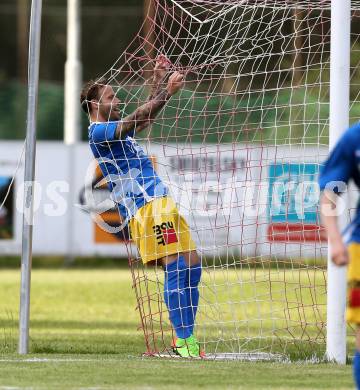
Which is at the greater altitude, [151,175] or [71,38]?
[71,38]

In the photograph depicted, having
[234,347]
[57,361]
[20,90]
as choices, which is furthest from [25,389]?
[20,90]

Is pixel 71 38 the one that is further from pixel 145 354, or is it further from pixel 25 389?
pixel 25 389

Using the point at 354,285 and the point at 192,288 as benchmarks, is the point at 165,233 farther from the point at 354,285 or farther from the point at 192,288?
the point at 354,285

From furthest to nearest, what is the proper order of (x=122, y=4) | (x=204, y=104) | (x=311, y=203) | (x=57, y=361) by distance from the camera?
(x=122, y=4), (x=311, y=203), (x=204, y=104), (x=57, y=361)

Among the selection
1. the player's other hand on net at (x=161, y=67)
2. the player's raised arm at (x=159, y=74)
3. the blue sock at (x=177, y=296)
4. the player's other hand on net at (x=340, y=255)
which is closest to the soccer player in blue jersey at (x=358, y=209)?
the player's other hand on net at (x=340, y=255)

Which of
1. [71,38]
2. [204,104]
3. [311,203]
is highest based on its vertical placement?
[71,38]

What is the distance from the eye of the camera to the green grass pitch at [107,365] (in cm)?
781

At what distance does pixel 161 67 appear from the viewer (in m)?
10.3

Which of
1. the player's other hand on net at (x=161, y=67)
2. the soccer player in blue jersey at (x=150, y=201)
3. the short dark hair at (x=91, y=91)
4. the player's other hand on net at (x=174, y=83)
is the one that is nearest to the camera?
the player's other hand on net at (x=174, y=83)

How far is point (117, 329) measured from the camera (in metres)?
13.7

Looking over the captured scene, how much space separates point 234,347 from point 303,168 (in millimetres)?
3168

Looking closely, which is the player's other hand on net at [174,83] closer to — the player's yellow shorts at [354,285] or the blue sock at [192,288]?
the blue sock at [192,288]

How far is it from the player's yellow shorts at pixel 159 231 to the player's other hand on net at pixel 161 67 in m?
1.05

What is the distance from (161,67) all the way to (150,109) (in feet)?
2.18
